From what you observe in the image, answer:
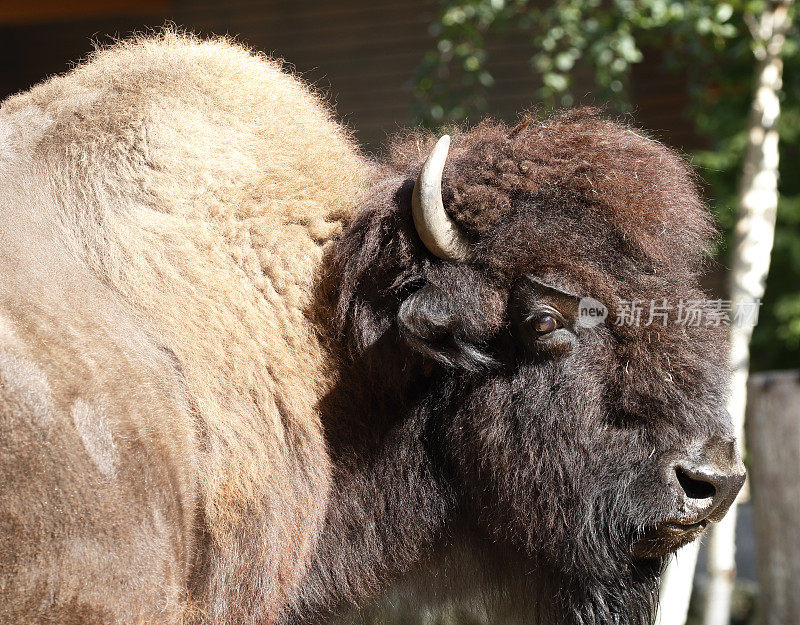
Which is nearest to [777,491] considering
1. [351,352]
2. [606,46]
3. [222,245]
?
[606,46]

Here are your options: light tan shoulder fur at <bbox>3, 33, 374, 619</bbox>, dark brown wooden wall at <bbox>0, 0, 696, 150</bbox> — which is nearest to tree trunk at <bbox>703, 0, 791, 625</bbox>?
light tan shoulder fur at <bbox>3, 33, 374, 619</bbox>

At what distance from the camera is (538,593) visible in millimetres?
2656

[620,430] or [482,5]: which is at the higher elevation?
[482,5]

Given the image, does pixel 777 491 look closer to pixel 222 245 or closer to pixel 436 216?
pixel 436 216

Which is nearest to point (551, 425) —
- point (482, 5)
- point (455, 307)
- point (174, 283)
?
point (455, 307)

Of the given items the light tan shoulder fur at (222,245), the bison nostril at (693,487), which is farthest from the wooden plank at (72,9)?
the bison nostril at (693,487)

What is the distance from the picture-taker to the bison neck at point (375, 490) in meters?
2.61

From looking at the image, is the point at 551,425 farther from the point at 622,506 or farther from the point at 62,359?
the point at 62,359

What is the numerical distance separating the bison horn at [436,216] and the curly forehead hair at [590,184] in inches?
2.2

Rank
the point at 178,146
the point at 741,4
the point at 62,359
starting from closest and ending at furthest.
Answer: the point at 62,359 → the point at 178,146 → the point at 741,4

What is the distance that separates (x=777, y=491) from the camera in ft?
15.9

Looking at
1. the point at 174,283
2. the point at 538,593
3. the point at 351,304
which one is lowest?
the point at 538,593

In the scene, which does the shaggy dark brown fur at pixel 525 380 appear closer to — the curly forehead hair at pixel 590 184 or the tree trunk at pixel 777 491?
the curly forehead hair at pixel 590 184

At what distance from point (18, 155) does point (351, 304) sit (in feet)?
3.46
